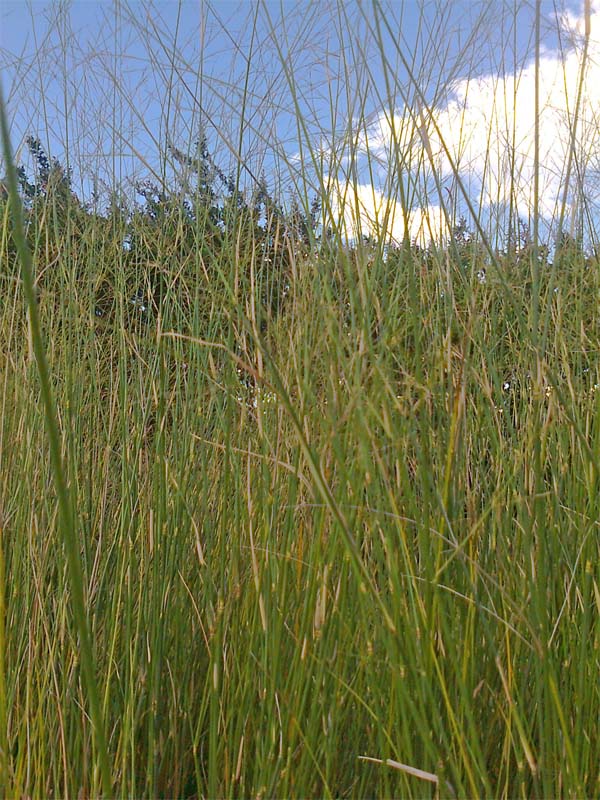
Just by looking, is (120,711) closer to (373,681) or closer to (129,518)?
(129,518)

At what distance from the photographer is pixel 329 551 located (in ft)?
2.74

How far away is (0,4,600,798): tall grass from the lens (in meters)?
0.76

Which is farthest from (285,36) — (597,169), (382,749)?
(382,749)

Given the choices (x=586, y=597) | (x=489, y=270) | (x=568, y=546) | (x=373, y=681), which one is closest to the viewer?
(x=373, y=681)

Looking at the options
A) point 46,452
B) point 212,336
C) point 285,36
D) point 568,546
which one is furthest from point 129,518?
point 285,36

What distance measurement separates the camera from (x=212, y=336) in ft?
3.97

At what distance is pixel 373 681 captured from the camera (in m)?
0.74

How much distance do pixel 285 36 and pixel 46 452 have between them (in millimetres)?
828

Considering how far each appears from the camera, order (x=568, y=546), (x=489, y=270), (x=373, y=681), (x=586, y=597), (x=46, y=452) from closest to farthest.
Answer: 1. (x=373, y=681)
2. (x=586, y=597)
3. (x=568, y=546)
4. (x=489, y=270)
5. (x=46, y=452)

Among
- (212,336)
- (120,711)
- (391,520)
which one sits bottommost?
(120,711)

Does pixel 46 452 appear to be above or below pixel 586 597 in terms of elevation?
above

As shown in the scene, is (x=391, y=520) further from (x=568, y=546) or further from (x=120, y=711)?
(x=120, y=711)

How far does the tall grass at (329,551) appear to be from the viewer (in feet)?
2.48

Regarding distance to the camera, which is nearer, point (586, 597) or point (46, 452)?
point (586, 597)
